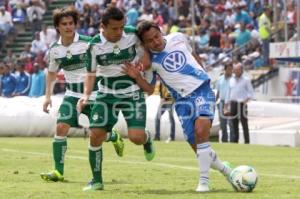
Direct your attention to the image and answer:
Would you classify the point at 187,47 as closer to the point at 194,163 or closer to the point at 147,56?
the point at 147,56

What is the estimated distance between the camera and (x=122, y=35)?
39.8 feet

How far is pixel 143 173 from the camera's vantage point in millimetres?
14789

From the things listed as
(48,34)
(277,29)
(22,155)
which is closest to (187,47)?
(22,155)

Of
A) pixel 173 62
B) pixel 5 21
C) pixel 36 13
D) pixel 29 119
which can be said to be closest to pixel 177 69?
pixel 173 62

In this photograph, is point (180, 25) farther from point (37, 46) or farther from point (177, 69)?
point (177, 69)

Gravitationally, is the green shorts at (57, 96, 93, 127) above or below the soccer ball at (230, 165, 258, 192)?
above

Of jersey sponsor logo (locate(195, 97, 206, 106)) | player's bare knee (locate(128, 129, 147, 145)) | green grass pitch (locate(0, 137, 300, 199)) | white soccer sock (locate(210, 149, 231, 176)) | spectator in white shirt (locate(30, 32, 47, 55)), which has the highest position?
spectator in white shirt (locate(30, 32, 47, 55))

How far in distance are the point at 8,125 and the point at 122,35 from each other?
15.9 meters

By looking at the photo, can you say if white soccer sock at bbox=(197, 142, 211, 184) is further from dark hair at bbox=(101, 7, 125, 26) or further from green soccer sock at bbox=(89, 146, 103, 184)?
dark hair at bbox=(101, 7, 125, 26)

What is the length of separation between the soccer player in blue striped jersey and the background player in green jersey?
19cm

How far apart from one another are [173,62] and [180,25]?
23.1 meters

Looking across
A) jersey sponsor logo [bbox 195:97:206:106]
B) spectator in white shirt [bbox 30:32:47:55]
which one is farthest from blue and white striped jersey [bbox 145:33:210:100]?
spectator in white shirt [bbox 30:32:47:55]

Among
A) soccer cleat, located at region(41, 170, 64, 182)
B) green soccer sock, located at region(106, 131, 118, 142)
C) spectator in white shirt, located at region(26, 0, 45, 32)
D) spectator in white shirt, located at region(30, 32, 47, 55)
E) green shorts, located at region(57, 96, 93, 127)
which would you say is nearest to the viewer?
soccer cleat, located at region(41, 170, 64, 182)

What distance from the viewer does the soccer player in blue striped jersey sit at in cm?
1184
